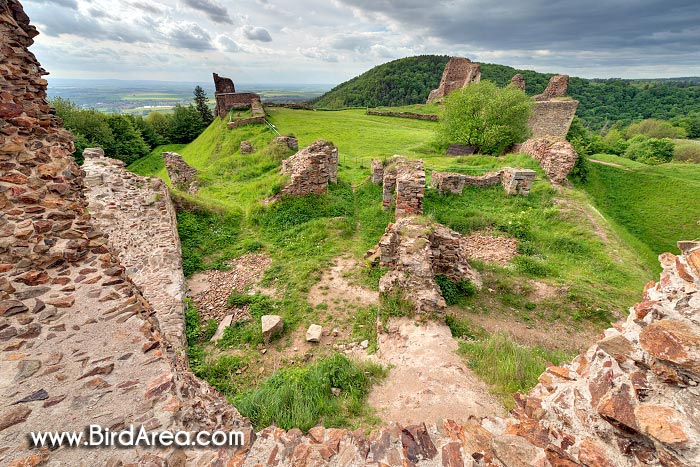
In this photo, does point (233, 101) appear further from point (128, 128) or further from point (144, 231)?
point (144, 231)

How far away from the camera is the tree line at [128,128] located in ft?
115

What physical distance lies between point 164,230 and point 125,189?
255 cm

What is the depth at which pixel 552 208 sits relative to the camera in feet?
41.3

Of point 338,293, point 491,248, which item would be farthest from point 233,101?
point 491,248

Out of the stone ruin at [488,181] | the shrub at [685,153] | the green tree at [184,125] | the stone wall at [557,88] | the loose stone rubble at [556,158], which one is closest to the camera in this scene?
the stone ruin at [488,181]

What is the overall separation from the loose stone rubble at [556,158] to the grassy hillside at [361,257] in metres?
0.58

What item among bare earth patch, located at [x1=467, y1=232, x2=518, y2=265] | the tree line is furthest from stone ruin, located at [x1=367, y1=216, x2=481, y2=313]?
the tree line

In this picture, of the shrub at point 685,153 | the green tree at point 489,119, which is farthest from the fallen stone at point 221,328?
the shrub at point 685,153

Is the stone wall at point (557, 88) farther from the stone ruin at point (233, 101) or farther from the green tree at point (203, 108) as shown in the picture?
the green tree at point (203, 108)

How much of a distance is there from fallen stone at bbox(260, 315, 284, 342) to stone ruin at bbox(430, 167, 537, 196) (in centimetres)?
984

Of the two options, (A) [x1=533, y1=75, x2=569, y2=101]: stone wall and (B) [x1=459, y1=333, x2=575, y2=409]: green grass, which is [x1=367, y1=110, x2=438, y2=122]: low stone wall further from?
(B) [x1=459, y1=333, x2=575, y2=409]: green grass

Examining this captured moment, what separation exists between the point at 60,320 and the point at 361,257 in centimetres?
751

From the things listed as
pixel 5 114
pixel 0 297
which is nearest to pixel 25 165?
pixel 5 114

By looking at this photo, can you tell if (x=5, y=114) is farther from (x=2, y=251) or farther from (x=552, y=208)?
(x=552, y=208)
